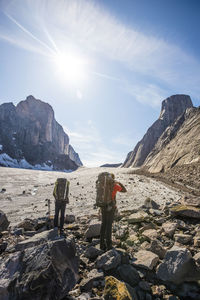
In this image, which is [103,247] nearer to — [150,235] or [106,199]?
[106,199]

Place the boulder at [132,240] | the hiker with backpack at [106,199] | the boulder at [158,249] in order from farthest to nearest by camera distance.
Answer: the hiker with backpack at [106,199]
the boulder at [132,240]
the boulder at [158,249]

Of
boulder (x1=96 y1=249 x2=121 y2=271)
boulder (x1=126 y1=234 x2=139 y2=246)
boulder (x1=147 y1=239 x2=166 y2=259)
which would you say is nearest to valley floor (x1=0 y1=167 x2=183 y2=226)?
boulder (x1=126 y1=234 x2=139 y2=246)

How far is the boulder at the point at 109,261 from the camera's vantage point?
4105mm

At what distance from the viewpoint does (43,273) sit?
2799mm

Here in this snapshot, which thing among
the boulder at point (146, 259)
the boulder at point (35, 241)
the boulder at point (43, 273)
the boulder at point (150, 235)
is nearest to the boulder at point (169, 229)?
the boulder at point (150, 235)

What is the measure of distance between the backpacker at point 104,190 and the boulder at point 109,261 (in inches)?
64.6

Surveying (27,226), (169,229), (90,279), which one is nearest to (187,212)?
(169,229)

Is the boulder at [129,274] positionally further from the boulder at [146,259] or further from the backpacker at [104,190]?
the backpacker at [104,190]

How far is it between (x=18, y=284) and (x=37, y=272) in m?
0.30

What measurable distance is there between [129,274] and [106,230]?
1.72 metres

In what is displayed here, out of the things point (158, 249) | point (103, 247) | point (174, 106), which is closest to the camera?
point (158, 249)

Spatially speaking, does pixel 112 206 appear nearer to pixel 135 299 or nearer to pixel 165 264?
pixel 165 264

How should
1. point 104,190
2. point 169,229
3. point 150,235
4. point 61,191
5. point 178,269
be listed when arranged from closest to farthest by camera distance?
1. point 178,269
2. point 150,235
3. point 104,190
4. point 169,229
5. point 61,191

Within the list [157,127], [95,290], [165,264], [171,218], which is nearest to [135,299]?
[95,290]
